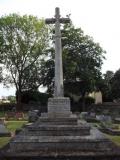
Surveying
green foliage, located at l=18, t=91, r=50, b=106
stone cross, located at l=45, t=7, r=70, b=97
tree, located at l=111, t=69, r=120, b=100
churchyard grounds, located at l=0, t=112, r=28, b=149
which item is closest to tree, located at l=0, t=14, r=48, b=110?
green foliage, located at l=18, t=91, r=50, b=106

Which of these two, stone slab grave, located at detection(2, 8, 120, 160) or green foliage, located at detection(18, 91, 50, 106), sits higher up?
green foliage, located at detection(18, 91, 50, 106)

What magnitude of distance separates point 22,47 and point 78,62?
7575 millimetres

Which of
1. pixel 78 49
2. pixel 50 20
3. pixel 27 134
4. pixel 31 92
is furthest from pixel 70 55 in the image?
pixel 27 134

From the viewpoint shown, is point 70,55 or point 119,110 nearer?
point 119,110

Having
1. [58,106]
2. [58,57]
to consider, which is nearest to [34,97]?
[58,57]

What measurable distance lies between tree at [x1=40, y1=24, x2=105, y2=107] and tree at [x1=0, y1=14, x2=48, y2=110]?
2.11 metres

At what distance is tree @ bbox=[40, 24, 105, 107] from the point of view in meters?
48.9

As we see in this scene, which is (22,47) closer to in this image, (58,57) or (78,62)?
(78,62)

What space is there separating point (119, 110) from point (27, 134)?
35.3 metres

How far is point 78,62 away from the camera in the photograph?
4978 centimetres

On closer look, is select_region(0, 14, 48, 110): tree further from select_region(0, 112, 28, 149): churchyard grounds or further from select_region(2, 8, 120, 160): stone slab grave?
select_region(2, 8, 120, 160): stone slab grave

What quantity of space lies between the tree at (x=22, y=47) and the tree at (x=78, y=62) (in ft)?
6.93
